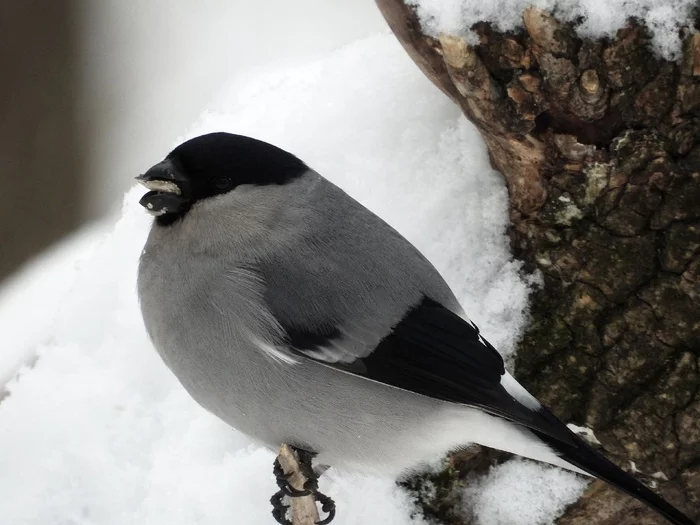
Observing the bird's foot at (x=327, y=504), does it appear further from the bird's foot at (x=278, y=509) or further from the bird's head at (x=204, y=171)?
the bird's head at (x=204, y=171)

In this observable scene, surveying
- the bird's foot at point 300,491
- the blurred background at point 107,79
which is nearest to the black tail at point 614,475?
the bird's foot at point 300,491

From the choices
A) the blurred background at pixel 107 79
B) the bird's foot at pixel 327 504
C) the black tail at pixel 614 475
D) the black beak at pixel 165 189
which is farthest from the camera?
the blurred background at pixel 107 79

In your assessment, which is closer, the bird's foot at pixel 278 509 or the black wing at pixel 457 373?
the black wing at pixel 457 373

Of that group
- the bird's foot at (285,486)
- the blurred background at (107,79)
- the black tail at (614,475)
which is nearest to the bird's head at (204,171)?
the bird's foot at (285,486)

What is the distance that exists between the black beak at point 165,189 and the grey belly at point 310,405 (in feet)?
1.27

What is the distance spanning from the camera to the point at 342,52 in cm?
282

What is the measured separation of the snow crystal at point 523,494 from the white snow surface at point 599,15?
1.14 m

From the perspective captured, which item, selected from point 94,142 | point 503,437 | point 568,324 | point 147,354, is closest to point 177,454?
point 147,354

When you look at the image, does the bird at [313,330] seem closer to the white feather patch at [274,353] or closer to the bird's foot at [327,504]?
the white feather patch at [274,353]

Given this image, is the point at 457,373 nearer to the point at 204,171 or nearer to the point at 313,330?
the point at 313,330

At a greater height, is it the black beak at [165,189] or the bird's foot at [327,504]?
the black beak at [165,189]

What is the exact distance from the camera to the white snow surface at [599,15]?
176cm

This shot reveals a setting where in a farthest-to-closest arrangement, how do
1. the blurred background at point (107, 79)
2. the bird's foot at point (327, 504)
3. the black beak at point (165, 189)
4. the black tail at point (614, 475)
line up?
the blurred background at point (107, 79), the bird's foot at point (327, 504), the black beak at point (165, 189), the black tail at point (614, 475)

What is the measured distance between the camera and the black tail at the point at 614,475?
1.73 metres
